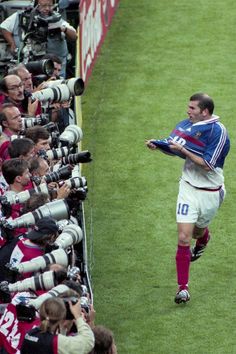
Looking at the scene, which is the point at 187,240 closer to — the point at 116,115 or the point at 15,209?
the point at 15,209

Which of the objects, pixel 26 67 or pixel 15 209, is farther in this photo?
pixel 26 67

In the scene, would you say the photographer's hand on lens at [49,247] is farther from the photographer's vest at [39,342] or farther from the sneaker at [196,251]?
the sneaker at [196,251]

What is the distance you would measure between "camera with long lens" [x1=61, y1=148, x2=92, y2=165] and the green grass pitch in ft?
4.41

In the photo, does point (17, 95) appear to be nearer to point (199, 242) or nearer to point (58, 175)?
point (58, 175)

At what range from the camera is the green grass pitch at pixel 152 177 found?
1032 cm

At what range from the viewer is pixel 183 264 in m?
10.5

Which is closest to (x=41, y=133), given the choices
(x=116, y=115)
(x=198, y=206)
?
(x=198, y=206)

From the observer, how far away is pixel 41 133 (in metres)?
10.1

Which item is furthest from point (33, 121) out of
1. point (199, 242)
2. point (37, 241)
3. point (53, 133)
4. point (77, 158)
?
point (37, 241)

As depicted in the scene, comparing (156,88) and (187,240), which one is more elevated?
(187,240)

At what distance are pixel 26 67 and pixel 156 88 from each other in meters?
4.60

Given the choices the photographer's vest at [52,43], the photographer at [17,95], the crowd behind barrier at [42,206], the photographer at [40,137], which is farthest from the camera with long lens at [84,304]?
the photographer's vest at [52,43]

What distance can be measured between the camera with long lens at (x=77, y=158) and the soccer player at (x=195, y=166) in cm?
58

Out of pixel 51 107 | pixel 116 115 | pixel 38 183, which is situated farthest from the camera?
pixel 116 115
